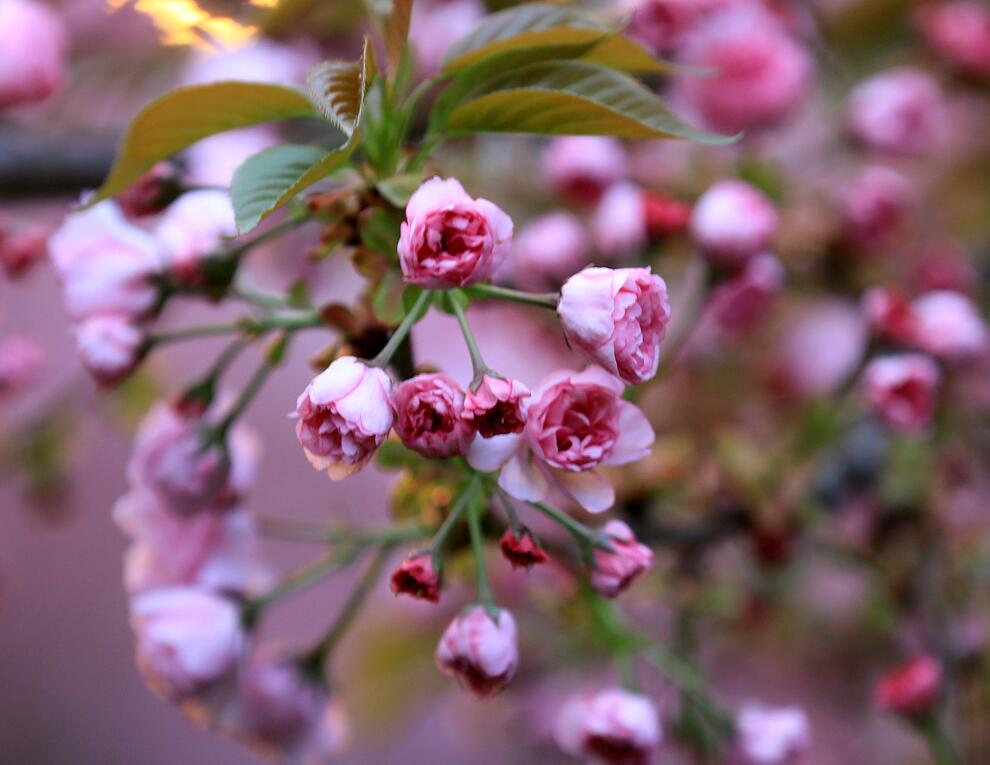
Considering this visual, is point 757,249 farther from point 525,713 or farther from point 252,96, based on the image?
point 525,713

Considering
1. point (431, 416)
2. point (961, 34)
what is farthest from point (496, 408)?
point (961, 34)

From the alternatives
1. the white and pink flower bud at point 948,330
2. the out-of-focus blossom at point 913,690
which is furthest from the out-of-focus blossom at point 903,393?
the out-of-focus blossom at point 913,690

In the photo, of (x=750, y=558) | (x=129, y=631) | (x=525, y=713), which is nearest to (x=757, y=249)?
(x=750, y=558)

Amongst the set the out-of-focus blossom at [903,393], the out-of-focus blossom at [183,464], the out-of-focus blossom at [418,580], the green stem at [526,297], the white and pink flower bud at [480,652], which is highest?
the green stem at [526,297]

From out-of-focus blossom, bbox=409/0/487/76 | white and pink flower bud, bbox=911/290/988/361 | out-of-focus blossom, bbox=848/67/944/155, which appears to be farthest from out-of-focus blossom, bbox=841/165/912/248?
out-of-focus blossom, bbox=409/0/487/76

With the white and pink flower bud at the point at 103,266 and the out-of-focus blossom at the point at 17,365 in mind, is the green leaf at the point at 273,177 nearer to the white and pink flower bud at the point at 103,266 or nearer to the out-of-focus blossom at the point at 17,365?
the white and pink flower bud at the point at 103,266
